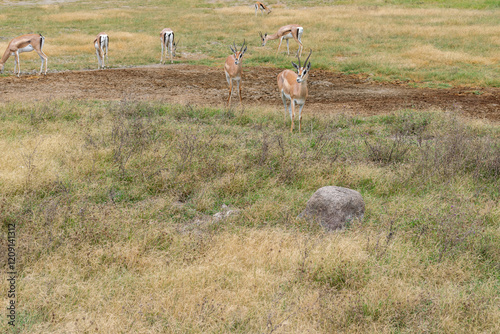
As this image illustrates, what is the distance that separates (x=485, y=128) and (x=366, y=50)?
32.3 ft

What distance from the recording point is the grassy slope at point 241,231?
3.54 metres

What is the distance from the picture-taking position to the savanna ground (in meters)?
3.57

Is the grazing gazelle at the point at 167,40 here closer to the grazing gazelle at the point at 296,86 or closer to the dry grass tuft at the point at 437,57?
the dry grass tuft at the point at 437,57

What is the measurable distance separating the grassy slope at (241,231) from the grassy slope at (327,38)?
723 cm

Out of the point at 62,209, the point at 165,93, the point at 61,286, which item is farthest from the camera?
the point at 165,93

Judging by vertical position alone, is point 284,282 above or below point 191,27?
below

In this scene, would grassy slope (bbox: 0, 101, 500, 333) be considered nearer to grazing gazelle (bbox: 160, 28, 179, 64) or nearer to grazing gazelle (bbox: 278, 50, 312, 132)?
grazing gazelle (bbox: 278, 50, 312, 132)

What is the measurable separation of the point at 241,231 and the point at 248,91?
7.81 meters

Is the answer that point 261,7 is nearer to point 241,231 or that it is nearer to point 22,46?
point 22,46

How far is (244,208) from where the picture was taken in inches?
219

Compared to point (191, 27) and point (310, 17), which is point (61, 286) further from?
point (310, 17)

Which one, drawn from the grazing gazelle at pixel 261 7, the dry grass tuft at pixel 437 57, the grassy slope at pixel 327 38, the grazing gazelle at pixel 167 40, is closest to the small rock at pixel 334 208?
the grassy slope at pixel 327 38

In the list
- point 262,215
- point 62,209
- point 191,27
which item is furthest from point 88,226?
point 191,27

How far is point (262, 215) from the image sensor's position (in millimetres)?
5250
